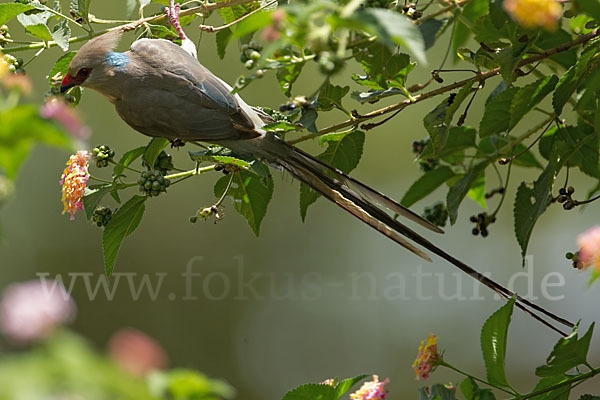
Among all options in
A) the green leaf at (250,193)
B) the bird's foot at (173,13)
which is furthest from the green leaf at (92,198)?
the bird's foot at (173,13)

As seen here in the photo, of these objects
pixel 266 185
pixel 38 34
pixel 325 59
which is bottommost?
pixel 325 59

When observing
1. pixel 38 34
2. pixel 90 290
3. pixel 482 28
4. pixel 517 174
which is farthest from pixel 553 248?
pixel 38 34

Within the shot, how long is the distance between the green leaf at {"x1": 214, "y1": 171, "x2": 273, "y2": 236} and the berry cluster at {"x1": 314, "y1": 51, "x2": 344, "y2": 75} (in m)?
0.79

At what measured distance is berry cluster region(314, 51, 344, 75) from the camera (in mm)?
1042

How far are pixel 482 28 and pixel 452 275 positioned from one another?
4313mm

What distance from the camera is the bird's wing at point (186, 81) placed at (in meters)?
2.21

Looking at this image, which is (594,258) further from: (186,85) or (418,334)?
(418,334)

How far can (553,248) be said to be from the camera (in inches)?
212

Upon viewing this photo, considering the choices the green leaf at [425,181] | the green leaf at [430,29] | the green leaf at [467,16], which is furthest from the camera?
the green leaf at [425,181]

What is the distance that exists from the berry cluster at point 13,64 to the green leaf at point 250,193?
0.62 m

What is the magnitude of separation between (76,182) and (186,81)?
600 millimetres

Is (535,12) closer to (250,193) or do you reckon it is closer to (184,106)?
(250,193)

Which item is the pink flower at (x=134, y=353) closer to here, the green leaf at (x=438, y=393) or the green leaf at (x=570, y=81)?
the green leaf at (x=438, y=393)

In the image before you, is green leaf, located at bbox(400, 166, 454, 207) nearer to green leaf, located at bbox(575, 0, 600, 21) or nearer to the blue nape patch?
green leaf, located at bbox(575, 0, 600, 21)
